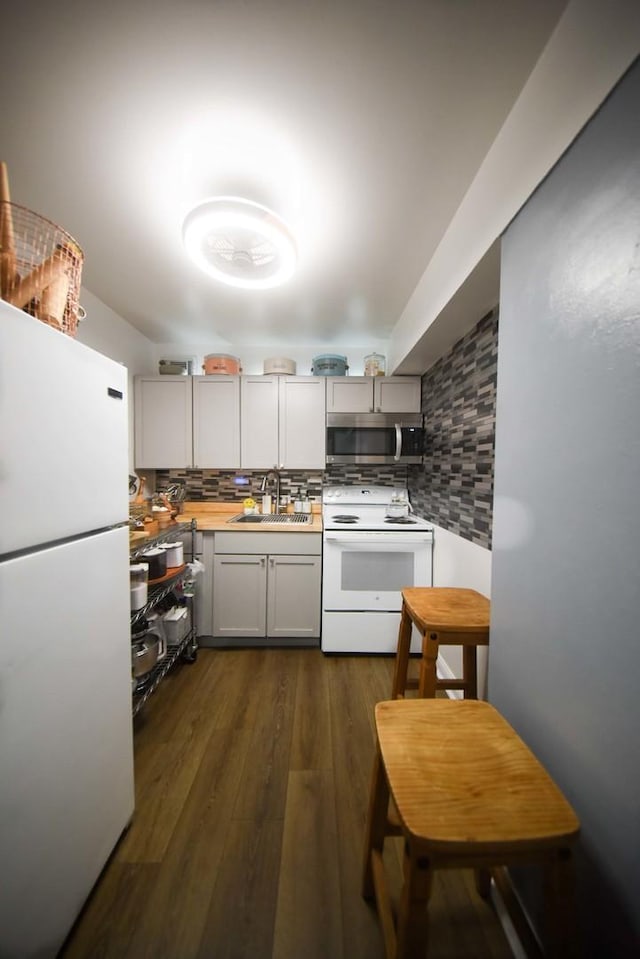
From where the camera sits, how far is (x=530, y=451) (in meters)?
0.83

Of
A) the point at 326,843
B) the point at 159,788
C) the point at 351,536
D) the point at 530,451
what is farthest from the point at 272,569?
the point at 530,451

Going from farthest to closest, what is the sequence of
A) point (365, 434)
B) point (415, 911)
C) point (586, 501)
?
point (365, 434)
point (586, 501)
point (415, 911)

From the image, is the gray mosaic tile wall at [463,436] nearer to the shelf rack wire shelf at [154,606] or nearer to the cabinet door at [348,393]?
the cabinet door at [348,393]

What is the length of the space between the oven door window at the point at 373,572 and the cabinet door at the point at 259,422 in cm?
107

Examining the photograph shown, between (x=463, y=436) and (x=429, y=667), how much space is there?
4.08ft

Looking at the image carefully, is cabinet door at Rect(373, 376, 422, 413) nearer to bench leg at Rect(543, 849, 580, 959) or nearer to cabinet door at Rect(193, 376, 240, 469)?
cabinet door at Rect(193, 376, 240, 469)

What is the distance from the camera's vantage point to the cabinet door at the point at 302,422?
2.52 m

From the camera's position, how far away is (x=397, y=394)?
100 inches

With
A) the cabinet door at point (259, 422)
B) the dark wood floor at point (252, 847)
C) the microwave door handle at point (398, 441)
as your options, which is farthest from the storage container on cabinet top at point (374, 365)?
the dark wood floor at point (252, 847)

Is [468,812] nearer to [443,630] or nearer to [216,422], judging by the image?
[443,630]

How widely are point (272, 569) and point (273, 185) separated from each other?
2033 millimetres

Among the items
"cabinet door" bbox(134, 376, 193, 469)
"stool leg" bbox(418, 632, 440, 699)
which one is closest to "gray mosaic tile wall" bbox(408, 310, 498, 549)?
"stool leg" bbox(418, 632, 440, 699)

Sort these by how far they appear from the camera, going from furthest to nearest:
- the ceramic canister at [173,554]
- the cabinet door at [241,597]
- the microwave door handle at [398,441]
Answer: the microwave door handle at [398,441], the cabinet door at [241,597], the ceramic canister at [173,554]

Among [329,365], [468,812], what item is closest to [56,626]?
[468,812]
